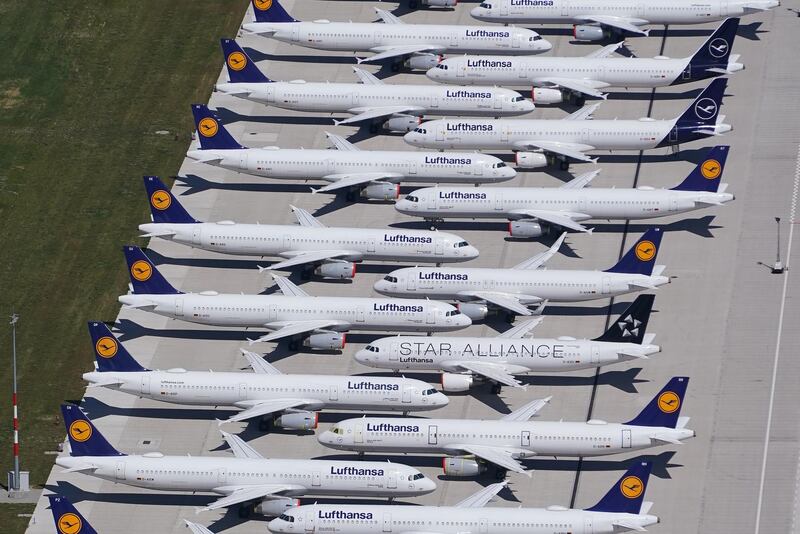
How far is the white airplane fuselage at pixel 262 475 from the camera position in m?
170

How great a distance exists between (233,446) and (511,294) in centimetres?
2871

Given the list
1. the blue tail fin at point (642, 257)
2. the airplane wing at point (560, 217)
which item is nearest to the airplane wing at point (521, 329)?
the blue tail fin at point (642, 257)

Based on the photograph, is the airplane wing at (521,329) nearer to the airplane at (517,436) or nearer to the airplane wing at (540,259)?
the airplane wing at (540,259)

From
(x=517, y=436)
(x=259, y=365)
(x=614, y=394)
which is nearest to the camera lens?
(x=517, y=436)

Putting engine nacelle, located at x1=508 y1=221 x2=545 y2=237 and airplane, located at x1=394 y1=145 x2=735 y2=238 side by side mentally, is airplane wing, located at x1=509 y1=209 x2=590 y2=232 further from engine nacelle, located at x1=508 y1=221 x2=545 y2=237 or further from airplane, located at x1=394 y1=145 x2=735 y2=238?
engine nacelle, located at x1=508 y1=221 x2=545 y2=237

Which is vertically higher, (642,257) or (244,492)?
Answer: (642,257)

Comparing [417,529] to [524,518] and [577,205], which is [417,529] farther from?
[577,205]

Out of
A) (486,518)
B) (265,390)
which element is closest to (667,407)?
(486,518)

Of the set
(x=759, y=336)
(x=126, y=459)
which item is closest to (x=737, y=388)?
(x=759, y=336)

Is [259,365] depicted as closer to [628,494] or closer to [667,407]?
[667,407]

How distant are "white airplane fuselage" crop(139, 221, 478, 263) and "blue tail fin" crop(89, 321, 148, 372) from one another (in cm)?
1870

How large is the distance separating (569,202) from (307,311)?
27.0m

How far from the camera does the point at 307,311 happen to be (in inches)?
7362

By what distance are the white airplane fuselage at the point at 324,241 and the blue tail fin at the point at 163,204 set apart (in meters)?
1.24
